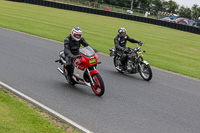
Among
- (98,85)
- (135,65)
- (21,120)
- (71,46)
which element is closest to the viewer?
(21,120)

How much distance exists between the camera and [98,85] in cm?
812

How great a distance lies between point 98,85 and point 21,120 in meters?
2.63

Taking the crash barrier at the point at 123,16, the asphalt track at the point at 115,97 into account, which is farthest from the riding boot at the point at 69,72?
the crash barrier at the point at 123,16

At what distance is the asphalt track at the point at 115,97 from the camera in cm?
644

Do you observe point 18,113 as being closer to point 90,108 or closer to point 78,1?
point 90,108

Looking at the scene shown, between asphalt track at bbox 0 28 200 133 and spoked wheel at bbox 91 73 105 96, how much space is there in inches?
6.8

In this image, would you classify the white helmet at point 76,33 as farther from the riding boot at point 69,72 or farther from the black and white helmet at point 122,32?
the black and white helmet at point 122,32

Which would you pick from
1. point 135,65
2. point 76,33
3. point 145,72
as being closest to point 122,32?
point 135,65

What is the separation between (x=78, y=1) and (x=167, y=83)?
5279cm

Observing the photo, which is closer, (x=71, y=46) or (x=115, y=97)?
(x=115, y=97)

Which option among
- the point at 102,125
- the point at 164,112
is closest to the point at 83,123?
the point at 102,125

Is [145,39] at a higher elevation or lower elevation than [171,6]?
lower

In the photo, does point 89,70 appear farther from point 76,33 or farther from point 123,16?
point 123,16

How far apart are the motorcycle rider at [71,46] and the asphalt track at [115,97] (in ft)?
1.94
